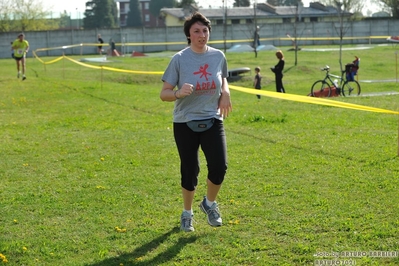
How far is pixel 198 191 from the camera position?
7.57 m

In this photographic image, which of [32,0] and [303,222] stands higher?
[32,0]

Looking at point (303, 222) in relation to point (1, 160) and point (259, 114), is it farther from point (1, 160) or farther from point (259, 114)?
point (259, 114)

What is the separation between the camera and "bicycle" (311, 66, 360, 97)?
20.3 meters

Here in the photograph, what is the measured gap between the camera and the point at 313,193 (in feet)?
23.8

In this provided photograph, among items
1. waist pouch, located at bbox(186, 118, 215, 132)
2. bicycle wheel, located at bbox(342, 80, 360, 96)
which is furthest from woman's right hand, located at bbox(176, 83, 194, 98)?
bicycle wheel, located at bbox(342, 80, 360, 96)

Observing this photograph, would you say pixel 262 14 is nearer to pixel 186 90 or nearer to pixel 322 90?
pixel 322 90

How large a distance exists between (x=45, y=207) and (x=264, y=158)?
3.63 m

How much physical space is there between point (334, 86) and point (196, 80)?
15.4 metres

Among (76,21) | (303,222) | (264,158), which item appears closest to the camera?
(303,222)

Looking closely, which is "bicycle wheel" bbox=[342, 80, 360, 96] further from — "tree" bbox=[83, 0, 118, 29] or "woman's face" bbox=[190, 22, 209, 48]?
"tree" bbox=[83, 0, 118, 29]

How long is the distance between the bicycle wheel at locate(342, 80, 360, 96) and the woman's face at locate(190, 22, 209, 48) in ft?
50.3

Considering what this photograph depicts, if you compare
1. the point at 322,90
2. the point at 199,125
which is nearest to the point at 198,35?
the point at 199,125

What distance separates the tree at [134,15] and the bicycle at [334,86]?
98.0 meters

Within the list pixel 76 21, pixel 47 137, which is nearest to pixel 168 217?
pixel 47 137
